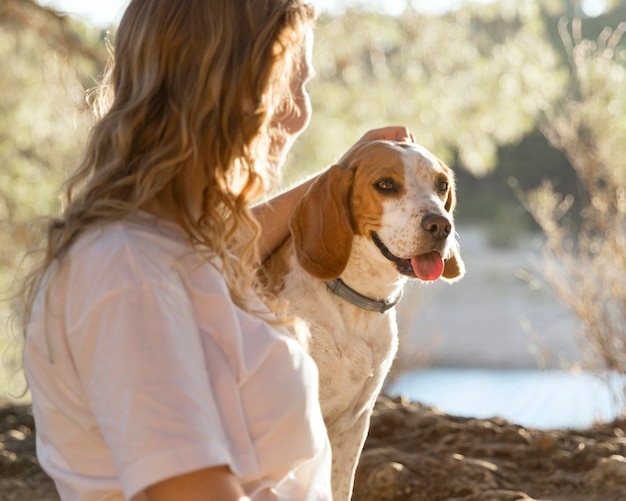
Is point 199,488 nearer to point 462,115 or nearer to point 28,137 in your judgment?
point 462,115

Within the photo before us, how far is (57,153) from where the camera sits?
9.54m

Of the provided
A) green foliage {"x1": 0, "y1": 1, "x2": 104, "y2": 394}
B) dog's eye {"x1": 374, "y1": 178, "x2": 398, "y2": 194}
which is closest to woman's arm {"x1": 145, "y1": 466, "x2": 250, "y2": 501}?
dog's eye {"x1": 374, "y1": 178, "x2": 398, "y2": 194}

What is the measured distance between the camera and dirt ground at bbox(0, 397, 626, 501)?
341 centimetres

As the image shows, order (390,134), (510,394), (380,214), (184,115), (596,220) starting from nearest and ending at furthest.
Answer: (184,115) < (380,214) < (390,134) < (596,220) < (510,394)

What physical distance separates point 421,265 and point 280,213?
0.47 meters

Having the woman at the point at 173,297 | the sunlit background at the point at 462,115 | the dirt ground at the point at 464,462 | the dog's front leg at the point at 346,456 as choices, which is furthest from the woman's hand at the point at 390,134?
the sunlit background at the point at 462,115

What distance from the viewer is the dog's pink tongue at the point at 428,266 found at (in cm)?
269

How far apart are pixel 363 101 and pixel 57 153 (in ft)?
10.7

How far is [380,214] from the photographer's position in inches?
110

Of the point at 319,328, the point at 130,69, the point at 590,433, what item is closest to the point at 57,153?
the point at 590,433

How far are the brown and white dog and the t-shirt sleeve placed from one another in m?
1.42

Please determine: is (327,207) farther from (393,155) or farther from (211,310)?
(211,310)

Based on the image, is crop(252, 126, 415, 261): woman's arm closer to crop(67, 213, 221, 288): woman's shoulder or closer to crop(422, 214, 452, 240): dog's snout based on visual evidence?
crop(422, 214, 452, 240): dog's snout

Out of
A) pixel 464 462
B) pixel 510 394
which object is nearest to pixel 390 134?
pixel 464 462
